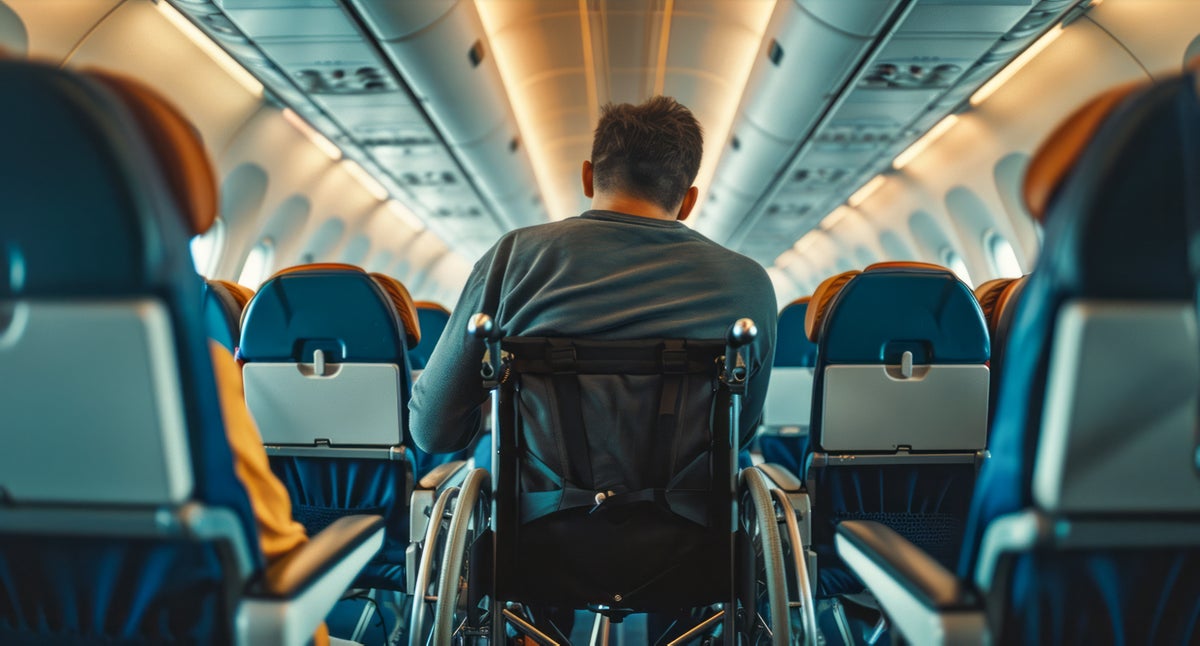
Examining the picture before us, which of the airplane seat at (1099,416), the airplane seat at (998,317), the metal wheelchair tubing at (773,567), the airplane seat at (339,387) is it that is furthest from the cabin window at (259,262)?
the airplane seat at (1099,416)

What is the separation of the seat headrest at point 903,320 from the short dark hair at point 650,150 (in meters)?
0.81

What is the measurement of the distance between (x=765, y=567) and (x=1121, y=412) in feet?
3.31

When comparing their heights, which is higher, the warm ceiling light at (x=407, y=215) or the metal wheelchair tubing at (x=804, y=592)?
the warm ceiling light at (x=407, y=215)

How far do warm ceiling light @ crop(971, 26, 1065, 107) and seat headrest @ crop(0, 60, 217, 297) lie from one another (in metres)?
5.63

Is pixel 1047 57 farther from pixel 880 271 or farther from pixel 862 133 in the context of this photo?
pixel 880 271

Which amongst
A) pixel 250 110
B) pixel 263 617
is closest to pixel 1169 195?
pixel 263 617

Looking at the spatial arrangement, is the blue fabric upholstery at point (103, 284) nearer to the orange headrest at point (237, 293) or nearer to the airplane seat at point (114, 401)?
the airplane seat at point (114, 401)

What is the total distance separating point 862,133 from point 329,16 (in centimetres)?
503

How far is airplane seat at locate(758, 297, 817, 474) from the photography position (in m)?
4.44

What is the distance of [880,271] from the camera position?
7.89ft

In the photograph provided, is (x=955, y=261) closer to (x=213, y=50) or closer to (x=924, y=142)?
(x=924, y=142)

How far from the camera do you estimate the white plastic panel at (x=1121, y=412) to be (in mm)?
880

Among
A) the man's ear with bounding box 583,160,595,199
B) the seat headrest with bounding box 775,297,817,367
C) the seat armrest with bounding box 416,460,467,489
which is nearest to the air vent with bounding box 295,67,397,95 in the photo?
the seat headrest with bounding box 775,297,817,367

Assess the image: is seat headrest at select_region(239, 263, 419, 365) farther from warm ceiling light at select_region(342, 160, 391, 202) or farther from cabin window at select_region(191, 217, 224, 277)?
warm ceiling light at select_region(342, 160, 391, 202)
